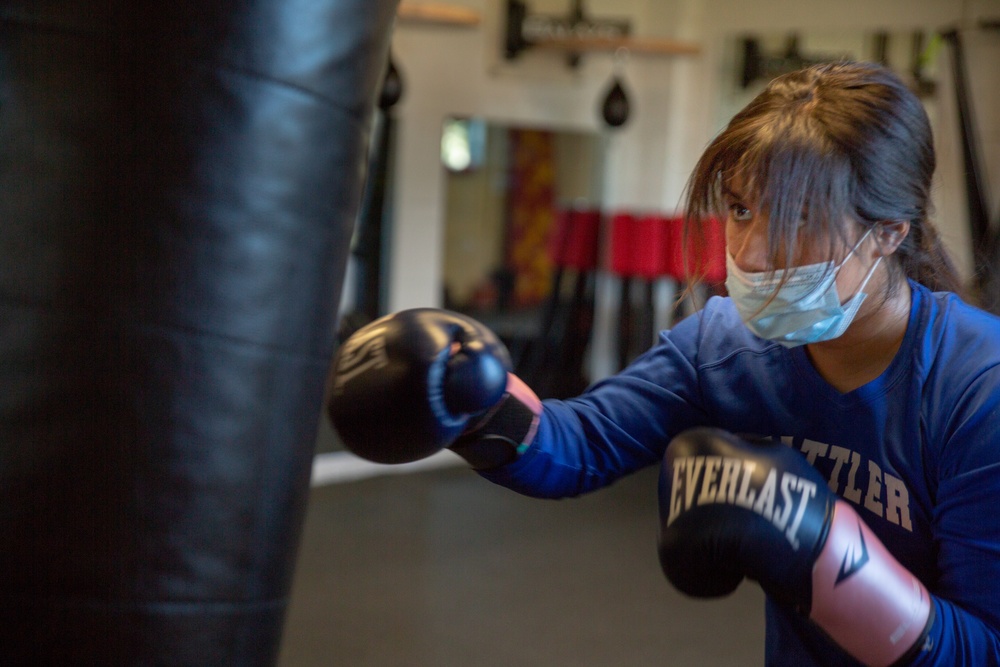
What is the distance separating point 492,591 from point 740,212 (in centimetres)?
224

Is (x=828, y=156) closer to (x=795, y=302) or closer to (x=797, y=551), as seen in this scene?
(x=795, y=302)

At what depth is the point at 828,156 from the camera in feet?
3.36

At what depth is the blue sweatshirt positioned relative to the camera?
0.97 metres

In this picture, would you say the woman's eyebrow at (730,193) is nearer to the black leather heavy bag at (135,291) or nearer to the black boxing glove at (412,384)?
the black boxing glove at (412,384)

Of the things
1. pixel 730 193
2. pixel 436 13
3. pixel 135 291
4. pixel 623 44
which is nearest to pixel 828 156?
pixel 730 193

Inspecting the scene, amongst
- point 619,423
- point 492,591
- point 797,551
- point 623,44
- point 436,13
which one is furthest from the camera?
point 623,44

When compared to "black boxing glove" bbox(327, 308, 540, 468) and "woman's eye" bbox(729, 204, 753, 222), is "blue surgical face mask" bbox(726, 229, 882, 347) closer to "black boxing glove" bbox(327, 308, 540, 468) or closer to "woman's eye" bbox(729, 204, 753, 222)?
"woman's eye" bbox(729, 204, 753, 222)

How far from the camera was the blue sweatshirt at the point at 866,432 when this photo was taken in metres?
0.97

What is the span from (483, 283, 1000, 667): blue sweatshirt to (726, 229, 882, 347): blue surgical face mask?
0.23 ft

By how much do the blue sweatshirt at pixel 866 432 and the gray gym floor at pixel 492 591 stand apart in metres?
1.54

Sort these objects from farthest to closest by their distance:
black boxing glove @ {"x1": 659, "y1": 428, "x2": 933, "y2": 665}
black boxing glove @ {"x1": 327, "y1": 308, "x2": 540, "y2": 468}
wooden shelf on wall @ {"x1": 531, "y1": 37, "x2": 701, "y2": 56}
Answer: wooden shelf on wall @ {"x1": 531, "y1": 37, "x2": 701, "y2": 56} < black boxing glove @ {"x1": 327, "y1": 308, "x2": 540, "y2": 468} < black boxing glove @ {"x1": 659, "y1": 428, "x2": 933, "y2": 665}

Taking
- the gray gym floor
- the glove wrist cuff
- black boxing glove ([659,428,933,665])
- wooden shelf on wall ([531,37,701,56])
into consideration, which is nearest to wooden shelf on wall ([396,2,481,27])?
wooden shelf on wall ([531,37,701,56])

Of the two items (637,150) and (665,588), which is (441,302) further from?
(665,588)

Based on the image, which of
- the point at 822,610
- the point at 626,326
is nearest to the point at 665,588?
the point at 626,326
